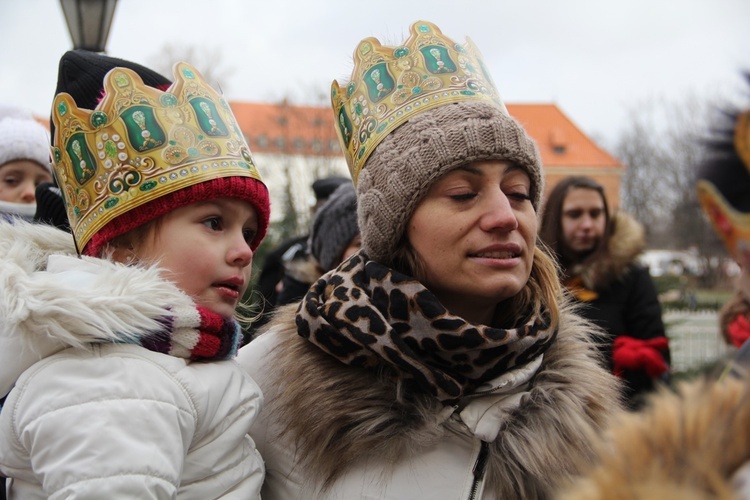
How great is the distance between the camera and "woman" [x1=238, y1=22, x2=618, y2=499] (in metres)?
1.79

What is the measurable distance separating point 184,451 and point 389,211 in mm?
799

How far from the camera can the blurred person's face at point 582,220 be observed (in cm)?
448

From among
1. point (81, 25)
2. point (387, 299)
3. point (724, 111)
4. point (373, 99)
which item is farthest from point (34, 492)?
point (81, 25)

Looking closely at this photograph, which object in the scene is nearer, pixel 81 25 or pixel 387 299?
pixel 387 299

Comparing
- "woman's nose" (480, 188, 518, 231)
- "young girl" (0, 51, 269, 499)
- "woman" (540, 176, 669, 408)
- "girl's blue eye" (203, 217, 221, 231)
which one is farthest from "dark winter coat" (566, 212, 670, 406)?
"girl's blue eye" (203, 217, 221, 231)

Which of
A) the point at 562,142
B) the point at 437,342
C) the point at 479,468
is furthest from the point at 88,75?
the point at 562,142

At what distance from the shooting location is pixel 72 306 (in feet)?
5.29

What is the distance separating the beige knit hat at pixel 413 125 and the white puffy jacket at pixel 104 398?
60cm

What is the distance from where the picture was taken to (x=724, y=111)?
104 centimetres

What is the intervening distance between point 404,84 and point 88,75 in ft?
2.87

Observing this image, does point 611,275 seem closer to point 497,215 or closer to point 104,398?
point 497,215

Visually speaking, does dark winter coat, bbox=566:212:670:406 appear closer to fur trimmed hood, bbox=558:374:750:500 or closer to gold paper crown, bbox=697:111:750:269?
gold paper crown, bbox=697:111:750:269

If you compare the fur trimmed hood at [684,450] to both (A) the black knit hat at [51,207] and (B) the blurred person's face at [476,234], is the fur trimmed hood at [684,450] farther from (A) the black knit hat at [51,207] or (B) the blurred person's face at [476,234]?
(A) the black knit hat at [51,207]

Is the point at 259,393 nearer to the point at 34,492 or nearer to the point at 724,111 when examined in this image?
the point at 34,492
